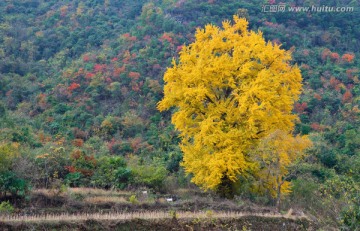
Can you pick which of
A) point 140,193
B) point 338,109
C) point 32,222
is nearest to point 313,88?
point 338,109

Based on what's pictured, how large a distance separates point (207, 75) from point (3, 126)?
510 inches

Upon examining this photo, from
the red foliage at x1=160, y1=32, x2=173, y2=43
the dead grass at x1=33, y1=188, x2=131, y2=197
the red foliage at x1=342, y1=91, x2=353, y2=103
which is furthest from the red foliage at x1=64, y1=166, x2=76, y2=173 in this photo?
the red foliage at x1=342, y1=91, x2=353, y2=103

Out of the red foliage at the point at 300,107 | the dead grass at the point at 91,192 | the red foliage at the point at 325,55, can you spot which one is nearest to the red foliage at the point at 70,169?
the dead grass at the point at 91,192

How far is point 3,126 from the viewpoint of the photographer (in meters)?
23.2

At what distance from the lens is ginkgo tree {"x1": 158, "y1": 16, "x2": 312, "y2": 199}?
16.0 meters

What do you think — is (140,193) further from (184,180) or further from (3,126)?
(3,126)

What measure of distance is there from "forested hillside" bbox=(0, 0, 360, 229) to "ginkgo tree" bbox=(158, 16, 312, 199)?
2012 millimetres

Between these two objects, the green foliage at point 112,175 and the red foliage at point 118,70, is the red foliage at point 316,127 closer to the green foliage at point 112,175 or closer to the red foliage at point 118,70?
the red foliage at point 118,70

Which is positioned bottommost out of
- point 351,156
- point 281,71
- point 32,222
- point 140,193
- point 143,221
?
point 351,156

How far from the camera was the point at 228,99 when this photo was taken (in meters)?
17.4

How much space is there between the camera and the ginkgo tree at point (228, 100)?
1598 cm

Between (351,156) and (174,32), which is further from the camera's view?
(174,32)

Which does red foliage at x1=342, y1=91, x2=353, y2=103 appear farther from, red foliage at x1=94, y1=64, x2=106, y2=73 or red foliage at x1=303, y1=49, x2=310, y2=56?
red foliage at x1=94, y1=64, x2=106, y2=73

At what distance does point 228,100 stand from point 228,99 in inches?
3.0
